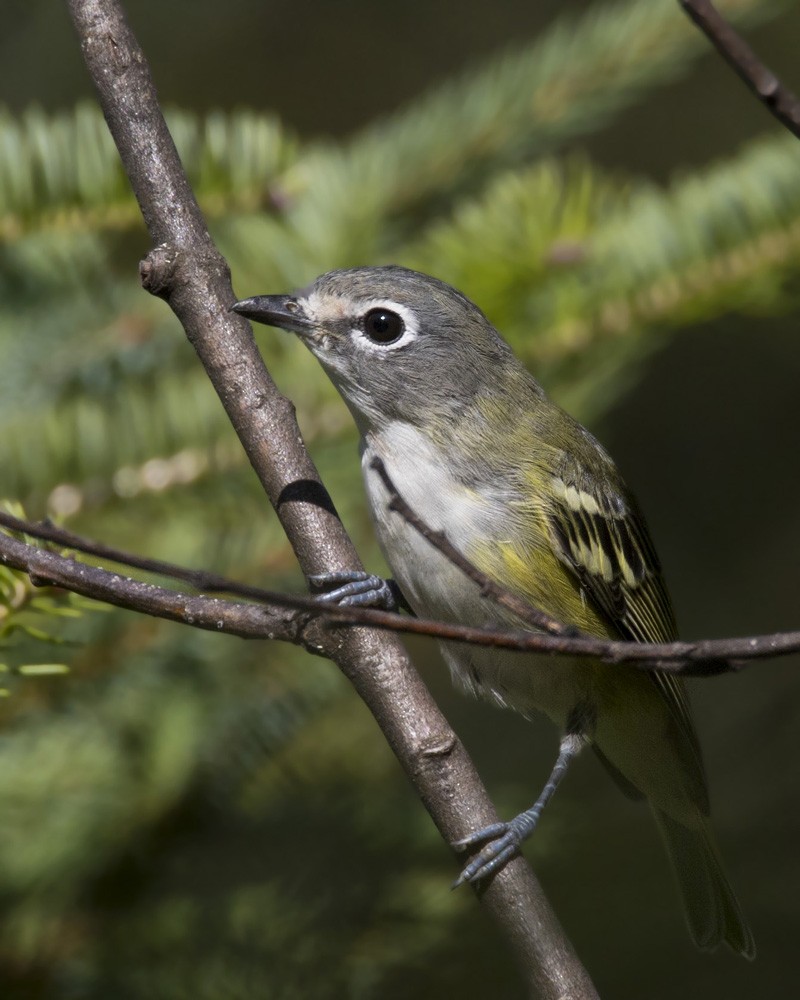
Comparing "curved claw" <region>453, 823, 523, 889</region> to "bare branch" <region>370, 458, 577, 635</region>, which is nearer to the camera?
"bare branch" <region>370, 458, 577, 635</region>

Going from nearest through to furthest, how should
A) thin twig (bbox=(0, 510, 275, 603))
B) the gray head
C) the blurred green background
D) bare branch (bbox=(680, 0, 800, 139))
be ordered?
1. bare branch (bbox=(680, 0, 800, 139))
2. thin twig (bbox=(0, 510, 275, 603))
3. the blurred green background
4. the gray head

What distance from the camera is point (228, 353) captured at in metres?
2.01

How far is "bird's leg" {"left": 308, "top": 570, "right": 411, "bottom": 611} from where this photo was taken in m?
2.02

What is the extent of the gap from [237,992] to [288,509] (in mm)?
1012

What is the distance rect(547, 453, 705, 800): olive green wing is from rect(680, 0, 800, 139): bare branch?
1.61 m

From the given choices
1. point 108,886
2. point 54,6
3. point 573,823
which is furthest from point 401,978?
point 54,6

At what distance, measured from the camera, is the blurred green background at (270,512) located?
2320 mm

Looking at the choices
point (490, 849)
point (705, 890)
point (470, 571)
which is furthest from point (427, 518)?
point (705, 890)

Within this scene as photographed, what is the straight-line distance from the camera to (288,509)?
6.51 feet

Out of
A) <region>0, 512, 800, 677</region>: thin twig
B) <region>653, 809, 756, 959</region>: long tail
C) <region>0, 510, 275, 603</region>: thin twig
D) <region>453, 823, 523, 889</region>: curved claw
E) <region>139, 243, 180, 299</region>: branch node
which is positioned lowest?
<region>653, 809, 756, 959</region>: long tail

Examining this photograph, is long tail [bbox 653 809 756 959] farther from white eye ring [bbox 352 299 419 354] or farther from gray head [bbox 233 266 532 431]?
white eye ring [bbox 352 299 419 354]

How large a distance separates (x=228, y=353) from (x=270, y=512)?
2.72 feet

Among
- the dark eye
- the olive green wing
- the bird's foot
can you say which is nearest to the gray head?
the dark eye

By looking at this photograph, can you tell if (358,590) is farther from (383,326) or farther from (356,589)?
(383,326)
